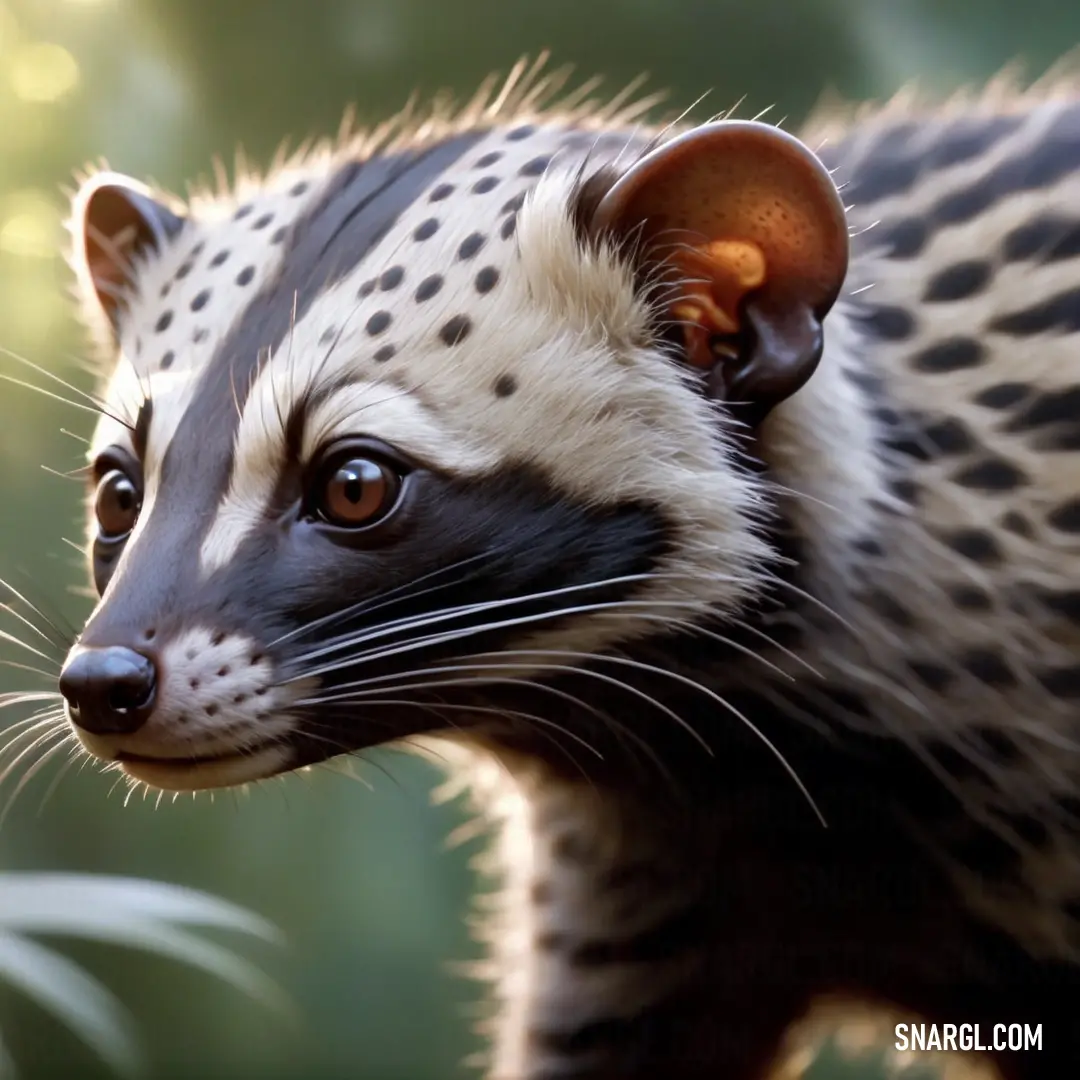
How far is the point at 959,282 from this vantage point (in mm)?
886

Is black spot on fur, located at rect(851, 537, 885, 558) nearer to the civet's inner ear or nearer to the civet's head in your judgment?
the civet's head

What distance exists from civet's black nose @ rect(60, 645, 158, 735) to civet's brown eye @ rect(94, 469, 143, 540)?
0.14 meters

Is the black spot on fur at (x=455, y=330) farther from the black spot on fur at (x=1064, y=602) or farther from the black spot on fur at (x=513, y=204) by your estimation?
the black spot on fur at (x=1064, y=602)

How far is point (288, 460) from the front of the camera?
2.65 ft

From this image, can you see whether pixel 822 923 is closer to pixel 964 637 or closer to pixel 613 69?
pixel 964 637

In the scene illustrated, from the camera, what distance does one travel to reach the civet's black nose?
30.0 inches

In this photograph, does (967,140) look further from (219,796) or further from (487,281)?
(219,796)

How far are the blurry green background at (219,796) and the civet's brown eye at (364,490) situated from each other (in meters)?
0.44

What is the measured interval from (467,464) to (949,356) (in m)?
0.32

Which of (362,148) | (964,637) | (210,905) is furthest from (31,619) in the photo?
(964,637)

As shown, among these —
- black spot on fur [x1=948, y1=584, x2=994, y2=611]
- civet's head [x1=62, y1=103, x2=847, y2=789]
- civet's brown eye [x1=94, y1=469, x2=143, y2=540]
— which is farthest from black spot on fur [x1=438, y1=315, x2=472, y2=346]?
black spot on fur [x1=948, y1=584, x2=994, y2=611]

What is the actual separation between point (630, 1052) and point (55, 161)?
35.6 inches

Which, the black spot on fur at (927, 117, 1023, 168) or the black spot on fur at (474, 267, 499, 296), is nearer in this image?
the black spot on fur at (474, 267, 499, 296)

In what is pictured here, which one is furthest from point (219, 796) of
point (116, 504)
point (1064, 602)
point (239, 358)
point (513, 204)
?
point (1064, 602)
